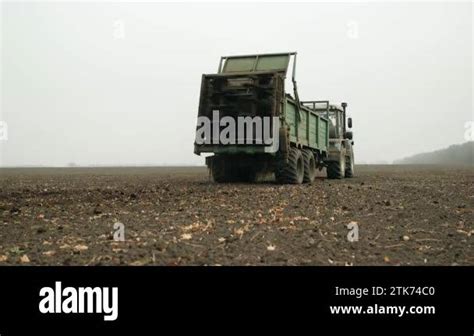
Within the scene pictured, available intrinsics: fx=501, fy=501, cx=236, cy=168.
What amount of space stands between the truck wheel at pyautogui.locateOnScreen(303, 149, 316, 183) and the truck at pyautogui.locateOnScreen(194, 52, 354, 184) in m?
0.03

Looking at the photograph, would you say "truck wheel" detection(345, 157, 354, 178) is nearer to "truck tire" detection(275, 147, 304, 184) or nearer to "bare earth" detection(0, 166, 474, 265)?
"truck tire" detection(275, 147, 304, 184)

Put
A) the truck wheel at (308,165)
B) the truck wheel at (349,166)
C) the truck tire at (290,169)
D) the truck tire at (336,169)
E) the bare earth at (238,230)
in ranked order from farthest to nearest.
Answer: the truck wheel at (349,166) → the truck tire at (336,169) → the truck wheel at (308,165) → the truck tire at (290,169) → the bare earth at (238,230)

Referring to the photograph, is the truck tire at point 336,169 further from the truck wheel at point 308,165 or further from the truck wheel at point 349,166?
the truck wheel at point 308,165

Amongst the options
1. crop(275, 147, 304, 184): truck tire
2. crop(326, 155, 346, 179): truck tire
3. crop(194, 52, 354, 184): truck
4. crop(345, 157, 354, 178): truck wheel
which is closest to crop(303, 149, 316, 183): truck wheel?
crop(194, 52, 354, 184): truck

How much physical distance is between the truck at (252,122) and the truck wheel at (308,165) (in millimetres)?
34

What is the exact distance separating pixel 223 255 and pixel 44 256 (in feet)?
6.31

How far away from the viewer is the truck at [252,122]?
14.0 meters

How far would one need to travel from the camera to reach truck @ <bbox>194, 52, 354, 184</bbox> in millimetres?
14008

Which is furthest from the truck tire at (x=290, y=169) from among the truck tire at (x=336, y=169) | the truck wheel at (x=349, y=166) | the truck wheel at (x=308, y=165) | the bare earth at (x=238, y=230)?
the truck wheel at (x=349, y=166)

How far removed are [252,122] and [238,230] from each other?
25.2 feet

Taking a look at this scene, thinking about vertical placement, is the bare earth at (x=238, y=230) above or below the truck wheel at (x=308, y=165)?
below
